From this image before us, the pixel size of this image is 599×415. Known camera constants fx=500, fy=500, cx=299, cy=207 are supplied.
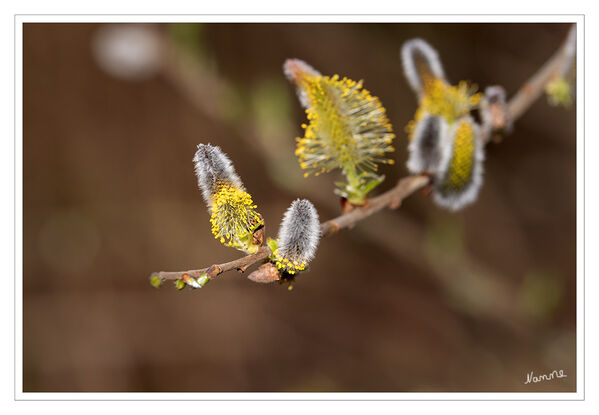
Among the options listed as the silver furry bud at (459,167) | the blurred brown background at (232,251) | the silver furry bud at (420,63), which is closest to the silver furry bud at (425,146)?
the silver furry bud at (459,167)

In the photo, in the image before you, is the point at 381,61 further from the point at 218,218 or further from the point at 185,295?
the point at 218,218

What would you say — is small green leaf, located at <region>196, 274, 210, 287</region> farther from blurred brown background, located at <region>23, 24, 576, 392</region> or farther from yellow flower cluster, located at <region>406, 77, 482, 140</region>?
blurred brown background, located at <region>23, 24, 576, 392</region>

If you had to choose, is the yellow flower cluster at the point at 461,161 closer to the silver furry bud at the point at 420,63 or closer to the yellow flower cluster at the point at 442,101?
the yellow flower cluster at the point at 442,101

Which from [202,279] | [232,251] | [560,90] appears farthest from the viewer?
[232,251]

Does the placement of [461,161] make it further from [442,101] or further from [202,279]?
[202,279]

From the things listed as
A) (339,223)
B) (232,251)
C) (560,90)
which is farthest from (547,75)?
(232,251)

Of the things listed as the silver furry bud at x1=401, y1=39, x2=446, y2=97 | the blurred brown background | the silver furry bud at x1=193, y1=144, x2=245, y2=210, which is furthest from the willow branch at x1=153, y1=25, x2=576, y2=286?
the blurred brown background
